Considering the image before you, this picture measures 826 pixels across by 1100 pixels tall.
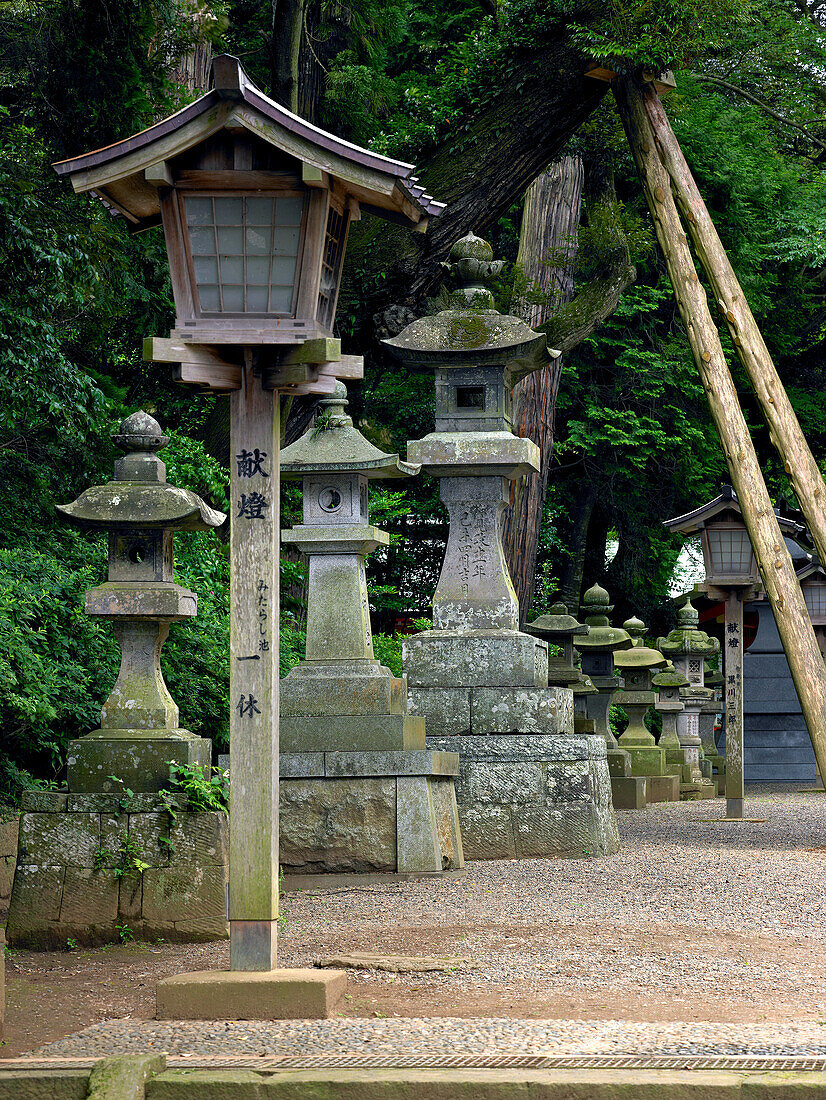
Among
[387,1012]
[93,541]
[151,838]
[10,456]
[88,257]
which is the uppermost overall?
[88,257]

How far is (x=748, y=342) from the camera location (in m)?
11.3

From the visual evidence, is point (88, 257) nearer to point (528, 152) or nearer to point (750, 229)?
point (528, 152)

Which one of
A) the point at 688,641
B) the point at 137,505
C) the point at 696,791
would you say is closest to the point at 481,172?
the point at 137,505

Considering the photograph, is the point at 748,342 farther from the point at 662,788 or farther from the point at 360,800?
the point at 662,788

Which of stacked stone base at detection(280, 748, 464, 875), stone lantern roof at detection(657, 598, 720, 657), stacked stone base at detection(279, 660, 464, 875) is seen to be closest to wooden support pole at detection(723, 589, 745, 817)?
stacked stone base at detection(279, 660, 464, 875)

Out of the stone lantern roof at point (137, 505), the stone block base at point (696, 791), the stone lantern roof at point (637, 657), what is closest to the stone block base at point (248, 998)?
the stone lantern roof at point (137, 505)

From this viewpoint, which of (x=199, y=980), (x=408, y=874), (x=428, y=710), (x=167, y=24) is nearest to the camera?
(x=199, y=980)

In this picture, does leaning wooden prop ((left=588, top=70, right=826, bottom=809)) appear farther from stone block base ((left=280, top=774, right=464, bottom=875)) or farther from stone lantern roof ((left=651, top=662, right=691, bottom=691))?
stone lantern roof ((left=651, top=662, right=691, bottom=691))

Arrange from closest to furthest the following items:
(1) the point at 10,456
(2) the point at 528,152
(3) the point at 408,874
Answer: (3) the point at 408,874 < (1) the point at 10,456 < (2) the point at 528,152

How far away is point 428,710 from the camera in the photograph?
920 cm

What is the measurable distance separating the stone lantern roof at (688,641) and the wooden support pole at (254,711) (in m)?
17.0

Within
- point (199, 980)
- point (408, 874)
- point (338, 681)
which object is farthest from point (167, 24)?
point (199, 980)

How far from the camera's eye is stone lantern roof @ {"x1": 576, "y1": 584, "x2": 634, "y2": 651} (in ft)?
53.1

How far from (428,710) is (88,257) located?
423 cm
